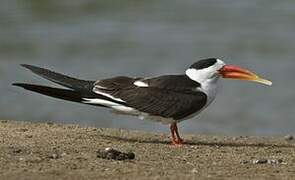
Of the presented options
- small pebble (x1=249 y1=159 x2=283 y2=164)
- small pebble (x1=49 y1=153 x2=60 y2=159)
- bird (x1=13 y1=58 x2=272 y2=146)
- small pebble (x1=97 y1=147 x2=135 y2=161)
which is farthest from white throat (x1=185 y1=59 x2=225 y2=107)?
small pebble (x1=49 y1=153 x2=60 y2=159)

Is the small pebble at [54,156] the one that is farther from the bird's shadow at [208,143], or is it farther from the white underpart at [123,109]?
the bird's shadow at [208,143]

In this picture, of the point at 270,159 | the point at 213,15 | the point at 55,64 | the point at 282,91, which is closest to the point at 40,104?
the point at 55,64

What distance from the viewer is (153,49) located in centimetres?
1422

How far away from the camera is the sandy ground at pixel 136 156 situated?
616 centimetres

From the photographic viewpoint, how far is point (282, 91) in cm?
1197

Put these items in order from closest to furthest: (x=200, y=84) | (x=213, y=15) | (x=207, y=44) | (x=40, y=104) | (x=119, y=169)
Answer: (x=119, y=169) → (x=200, y=84) → (x=40, y=104) → (x=207, y=44) → (x=213, y=15)

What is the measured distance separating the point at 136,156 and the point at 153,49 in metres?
7.40

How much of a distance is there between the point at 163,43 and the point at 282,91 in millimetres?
3156

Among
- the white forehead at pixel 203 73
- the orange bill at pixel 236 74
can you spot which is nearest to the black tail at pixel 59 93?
the white forehead at pixel 203 73

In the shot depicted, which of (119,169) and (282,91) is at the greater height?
(119,169)

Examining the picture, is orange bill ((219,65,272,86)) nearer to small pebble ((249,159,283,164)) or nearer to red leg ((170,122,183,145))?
red leg ((170,122,183,145))

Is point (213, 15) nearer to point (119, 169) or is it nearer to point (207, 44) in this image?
point (207, 44)

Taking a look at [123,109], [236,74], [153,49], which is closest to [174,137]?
[123,109]

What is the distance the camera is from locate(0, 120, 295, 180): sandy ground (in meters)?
6.16
